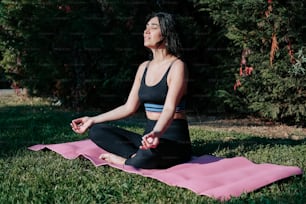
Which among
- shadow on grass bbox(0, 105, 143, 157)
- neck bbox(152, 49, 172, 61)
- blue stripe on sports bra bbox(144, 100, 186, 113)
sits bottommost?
shadow on grass bbox(0, 105, 143, 157)

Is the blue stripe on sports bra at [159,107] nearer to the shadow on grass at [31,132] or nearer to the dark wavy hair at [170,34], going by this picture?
the dark wavy hair at [170,34]

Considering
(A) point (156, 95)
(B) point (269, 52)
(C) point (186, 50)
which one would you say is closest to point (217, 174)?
(A) point (156, 95)

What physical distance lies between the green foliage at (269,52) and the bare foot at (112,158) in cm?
348

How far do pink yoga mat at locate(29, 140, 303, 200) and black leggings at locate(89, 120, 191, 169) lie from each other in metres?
0.06

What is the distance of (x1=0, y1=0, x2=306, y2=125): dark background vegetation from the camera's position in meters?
6.96

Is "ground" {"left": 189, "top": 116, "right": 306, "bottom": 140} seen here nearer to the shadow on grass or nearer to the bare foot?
the shadow on grass

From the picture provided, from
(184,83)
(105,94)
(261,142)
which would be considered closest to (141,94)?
(184,83)

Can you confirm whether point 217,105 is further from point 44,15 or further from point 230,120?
point 44,15

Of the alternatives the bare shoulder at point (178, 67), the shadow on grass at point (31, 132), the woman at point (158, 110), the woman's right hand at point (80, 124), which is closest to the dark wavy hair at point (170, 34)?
the woman at point (158, 110)

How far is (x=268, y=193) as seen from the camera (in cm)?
321

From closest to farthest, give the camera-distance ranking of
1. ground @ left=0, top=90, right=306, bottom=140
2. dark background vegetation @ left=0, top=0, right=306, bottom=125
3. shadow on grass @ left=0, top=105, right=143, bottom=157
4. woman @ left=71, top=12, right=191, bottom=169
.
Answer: woman @ left=71, top=12, right=191, bottom=169
shadow on grass @ left=0, top=105, right=143, bottom=157
ground @ left=0, top=90, right=306, bottom=140
dark background vegetation @ left=0, top=0, right=306, bottom=125

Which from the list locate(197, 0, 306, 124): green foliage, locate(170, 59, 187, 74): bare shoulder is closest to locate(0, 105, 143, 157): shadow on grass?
locate(170, 59, 187, 74): bare shoulder

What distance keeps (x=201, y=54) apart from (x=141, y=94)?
4.66 meters

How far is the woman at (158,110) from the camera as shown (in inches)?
151
